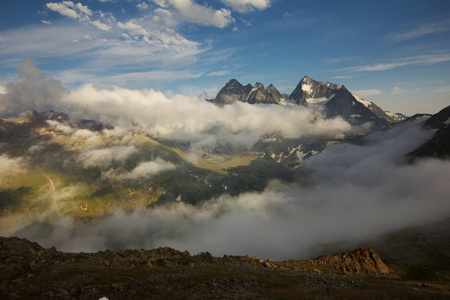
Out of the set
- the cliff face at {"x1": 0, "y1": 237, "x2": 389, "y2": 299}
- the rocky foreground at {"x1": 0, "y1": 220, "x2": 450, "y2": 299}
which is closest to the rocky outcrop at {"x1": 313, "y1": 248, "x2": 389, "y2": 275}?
the rocky foreground at {"x1": 0, "y1": 220, "x2": 450, "y2": 299}

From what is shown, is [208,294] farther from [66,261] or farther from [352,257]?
[352,257]

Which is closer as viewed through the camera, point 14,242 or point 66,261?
point 66,261

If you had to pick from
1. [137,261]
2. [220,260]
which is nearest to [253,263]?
[220,260]

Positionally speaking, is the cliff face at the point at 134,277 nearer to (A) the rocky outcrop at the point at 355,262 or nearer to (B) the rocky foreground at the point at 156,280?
(B) the rocky foreground at the point at 156,280

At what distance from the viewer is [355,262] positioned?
280 feet

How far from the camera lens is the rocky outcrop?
7812 centimetres

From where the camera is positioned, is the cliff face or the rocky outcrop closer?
the cliff face

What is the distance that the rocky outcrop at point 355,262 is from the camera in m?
78.1

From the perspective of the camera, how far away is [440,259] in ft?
424

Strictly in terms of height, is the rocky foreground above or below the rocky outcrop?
above

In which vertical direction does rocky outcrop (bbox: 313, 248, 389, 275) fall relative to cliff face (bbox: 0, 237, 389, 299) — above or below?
below

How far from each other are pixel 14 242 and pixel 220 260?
4702 centimetres

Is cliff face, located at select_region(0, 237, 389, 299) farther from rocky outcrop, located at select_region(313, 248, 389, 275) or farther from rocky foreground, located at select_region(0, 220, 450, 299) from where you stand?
rocky outcrop, located at select_region(313, 248, 389, 275)

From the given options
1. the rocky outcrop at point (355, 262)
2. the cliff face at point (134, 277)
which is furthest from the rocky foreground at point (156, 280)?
the rocky outcrop at point (355, 262)
